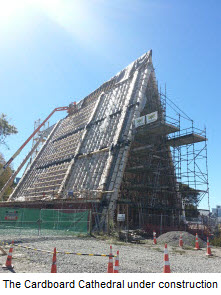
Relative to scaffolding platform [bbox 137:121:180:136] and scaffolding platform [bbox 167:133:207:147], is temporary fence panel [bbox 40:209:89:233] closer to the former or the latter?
scaffolding platform [bbox 137:121:180:136]

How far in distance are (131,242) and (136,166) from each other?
33.0ft

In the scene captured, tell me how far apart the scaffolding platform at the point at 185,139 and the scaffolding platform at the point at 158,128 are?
974mm

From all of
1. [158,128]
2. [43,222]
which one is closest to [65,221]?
[43,222]

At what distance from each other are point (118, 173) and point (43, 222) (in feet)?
24.6

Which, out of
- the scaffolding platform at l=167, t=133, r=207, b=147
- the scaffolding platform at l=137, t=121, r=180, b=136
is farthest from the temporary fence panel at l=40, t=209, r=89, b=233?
the scaffolding platform at l=167, t=133, r=207, b=147

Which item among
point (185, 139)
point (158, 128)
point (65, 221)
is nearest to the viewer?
point (65, 221)

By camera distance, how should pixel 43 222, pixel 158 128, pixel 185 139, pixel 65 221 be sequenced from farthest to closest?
pixel 185 139, pixel 158 128, pixel 65 221, pixel 43 222

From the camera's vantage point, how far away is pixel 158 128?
2667 cm

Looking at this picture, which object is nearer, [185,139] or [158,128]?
[158,128]

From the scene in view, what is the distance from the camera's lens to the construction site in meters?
22.3

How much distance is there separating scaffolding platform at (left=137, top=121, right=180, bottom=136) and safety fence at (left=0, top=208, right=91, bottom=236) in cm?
994

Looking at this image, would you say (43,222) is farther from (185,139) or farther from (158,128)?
(185,139)

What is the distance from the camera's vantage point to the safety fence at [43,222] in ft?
67.2
